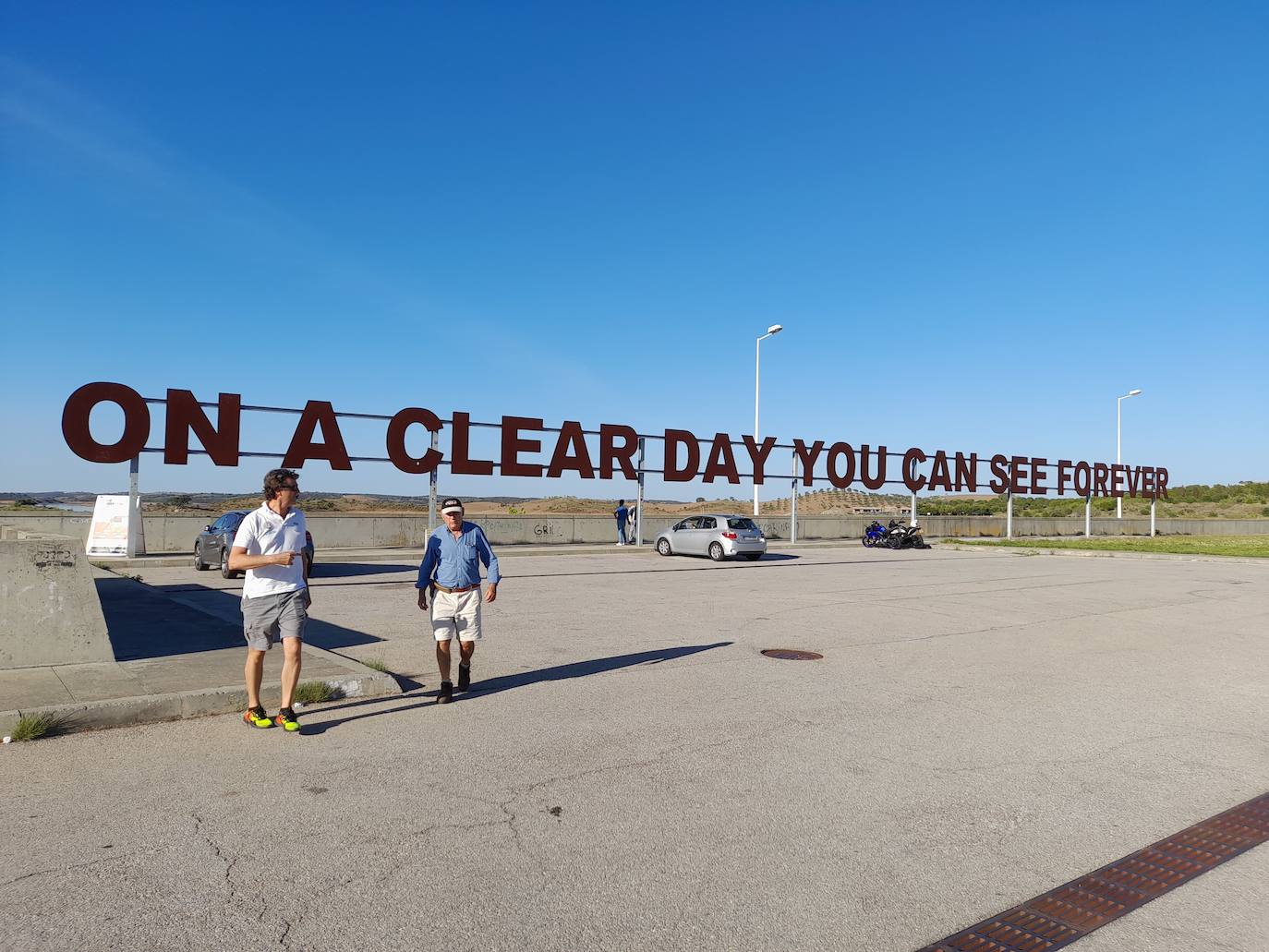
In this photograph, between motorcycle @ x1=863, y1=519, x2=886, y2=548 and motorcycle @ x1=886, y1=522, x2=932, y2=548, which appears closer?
motorcycle @ x1=886, y1=522, x2=932, y2=548

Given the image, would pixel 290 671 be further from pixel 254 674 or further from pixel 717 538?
pixel 717 538

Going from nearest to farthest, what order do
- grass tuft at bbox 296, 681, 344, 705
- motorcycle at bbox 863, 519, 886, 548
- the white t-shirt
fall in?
the white t-shirt < grass tuft at bbox 296, 681, 344, 705 < motorcycle at bbox 863, 519, 886, 548

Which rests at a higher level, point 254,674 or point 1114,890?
point 254,674

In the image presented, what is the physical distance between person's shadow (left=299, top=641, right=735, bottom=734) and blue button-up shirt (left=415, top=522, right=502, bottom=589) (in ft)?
3.26

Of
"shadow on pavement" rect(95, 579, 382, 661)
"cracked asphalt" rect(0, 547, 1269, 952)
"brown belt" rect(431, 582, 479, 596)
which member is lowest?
"cracked asphalt" rect(0, 547, 1269, 952)

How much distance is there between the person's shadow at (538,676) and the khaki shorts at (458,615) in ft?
1.86

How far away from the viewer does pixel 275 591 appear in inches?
264

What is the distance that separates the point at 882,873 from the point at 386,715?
169 inches

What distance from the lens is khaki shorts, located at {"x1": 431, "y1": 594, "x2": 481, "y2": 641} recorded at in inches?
309

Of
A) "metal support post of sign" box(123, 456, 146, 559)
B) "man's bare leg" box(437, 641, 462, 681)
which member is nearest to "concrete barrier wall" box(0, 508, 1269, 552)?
"metal support post of sign" box(123, 456, 146, 559)

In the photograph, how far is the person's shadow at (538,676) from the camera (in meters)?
7.15

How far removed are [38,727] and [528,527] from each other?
29724 millimetres

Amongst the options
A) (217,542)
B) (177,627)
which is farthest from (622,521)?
(177,627)

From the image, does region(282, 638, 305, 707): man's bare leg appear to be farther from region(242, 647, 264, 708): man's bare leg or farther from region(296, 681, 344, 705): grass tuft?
region(296, 681, 344, 705): grass tuft
